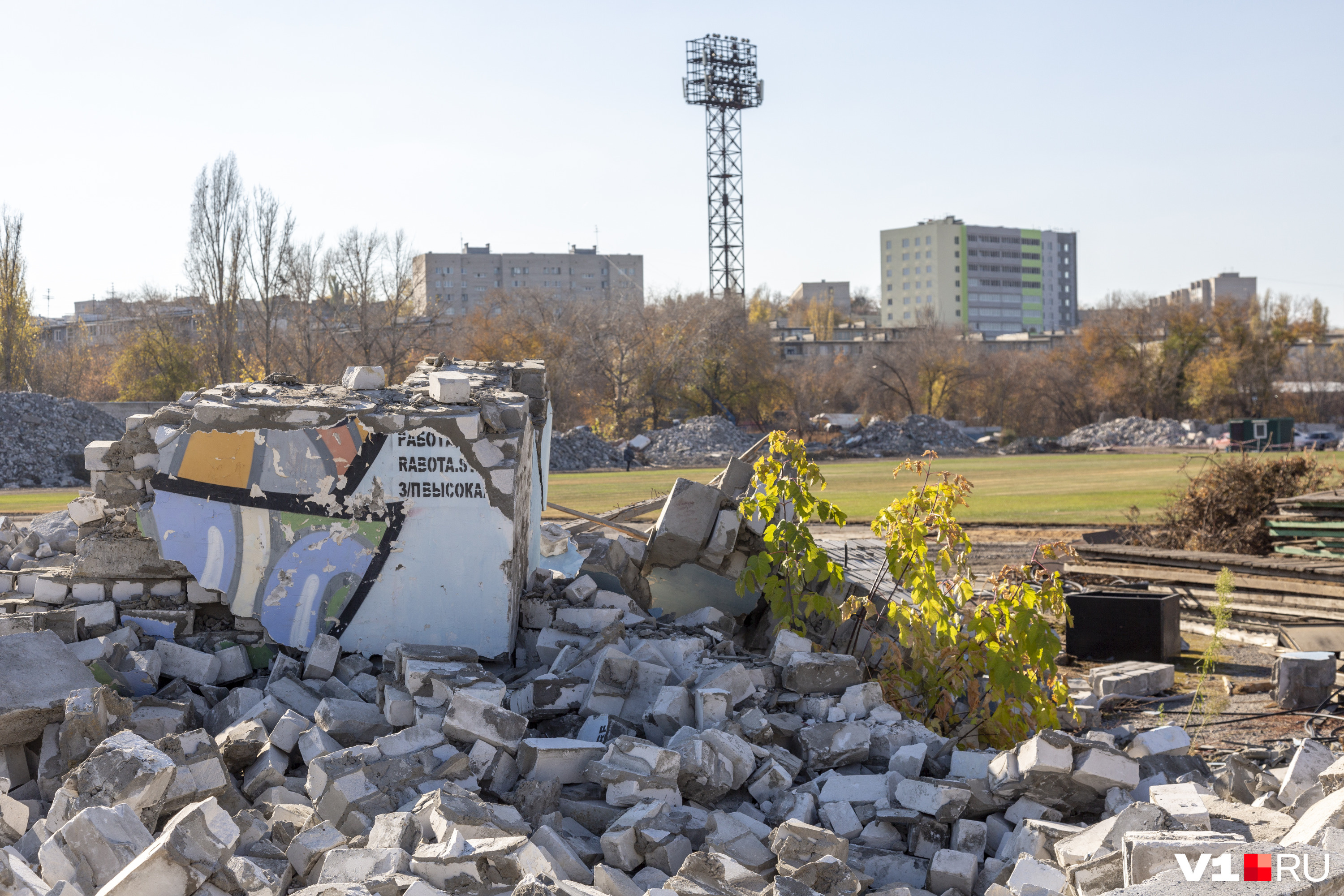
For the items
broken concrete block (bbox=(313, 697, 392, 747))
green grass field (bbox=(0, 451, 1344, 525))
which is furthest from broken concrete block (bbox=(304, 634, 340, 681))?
green grass field (bbox=(0, 451, 1344, 525))

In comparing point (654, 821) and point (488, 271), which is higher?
point (488, 271)

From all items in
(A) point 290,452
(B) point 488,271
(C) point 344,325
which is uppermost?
(B) point 488,271

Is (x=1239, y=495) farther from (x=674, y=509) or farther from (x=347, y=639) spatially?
(x=347, y=639)

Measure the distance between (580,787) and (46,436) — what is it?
3451 cm

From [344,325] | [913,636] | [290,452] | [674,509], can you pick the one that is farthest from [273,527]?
[344,325]

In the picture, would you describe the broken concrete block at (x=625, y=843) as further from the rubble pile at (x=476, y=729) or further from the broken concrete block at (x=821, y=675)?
the broken concrete block at (x=821, y=675)

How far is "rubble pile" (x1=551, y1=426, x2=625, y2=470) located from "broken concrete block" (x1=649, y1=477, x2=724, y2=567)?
1203 inches

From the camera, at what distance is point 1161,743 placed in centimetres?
572

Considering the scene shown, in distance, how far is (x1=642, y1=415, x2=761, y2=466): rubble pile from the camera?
41.8 meters

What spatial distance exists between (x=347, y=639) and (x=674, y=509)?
8.51 feet

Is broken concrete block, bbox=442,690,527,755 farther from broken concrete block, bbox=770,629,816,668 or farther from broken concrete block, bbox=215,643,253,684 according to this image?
broken concrete block, bbox=215,643,253,684

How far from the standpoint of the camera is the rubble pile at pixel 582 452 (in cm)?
3919

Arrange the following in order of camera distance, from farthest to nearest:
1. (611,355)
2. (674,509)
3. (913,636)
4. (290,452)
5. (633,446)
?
(611,355)
(633,446)
(674,509)
(290,452)
(913,636)

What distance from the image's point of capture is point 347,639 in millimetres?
6805
